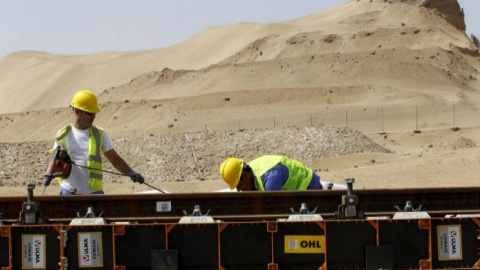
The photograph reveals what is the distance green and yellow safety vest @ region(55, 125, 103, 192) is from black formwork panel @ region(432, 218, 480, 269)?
289 cm

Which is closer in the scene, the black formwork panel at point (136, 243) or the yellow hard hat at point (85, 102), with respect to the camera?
the black formwork panel at point (136, 243)

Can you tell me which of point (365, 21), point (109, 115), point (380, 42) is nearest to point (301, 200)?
point (109, 115)

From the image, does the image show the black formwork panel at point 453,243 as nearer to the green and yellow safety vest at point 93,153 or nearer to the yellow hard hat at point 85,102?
the green and yellow safety vest at point 93,153

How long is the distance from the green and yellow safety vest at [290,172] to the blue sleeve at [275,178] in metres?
0.04

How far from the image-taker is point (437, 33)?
66750 millimetres

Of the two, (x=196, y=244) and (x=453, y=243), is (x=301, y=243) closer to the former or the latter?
(x=196, y=244)

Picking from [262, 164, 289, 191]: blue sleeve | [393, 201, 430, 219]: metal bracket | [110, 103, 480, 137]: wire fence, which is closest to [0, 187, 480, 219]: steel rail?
[393, 201, 430, 219]: metal bracket

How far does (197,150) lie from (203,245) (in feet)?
70.1

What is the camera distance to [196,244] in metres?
7.02

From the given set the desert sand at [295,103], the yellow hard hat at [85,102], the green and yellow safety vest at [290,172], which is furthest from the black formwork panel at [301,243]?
the desert sand at [295,103]

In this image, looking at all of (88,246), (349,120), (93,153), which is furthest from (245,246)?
(349,120)

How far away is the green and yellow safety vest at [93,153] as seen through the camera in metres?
8.25

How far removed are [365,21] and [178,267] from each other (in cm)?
7045

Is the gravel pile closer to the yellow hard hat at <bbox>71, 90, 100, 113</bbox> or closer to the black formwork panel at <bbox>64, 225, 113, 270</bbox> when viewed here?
the yellow hard hat at <bbox>71, 90, 100, 113</bbox>
